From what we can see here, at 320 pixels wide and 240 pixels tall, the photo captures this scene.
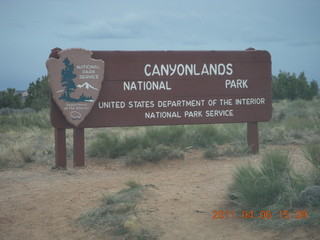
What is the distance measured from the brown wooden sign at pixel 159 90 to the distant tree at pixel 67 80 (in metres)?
0.02

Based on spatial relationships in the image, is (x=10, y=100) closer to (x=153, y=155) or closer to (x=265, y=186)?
(x=153, y=155)

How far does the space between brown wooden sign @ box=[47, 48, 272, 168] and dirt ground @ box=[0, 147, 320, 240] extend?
0.91m

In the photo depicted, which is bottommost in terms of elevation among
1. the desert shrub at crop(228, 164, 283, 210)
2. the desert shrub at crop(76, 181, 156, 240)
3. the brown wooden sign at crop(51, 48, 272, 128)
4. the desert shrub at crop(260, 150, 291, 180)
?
the desert shrub at crop(76, 181, 156, 240)

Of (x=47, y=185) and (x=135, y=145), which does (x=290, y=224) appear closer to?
(x=47, y=185)

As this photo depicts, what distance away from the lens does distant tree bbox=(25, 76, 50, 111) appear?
101 feet

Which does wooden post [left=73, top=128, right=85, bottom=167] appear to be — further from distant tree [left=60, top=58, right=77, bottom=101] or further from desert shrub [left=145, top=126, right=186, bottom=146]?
desert shrub [left=145, top=126, right=186, bottom=146]

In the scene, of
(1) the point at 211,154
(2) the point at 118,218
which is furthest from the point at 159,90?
(2) the point at 118,218

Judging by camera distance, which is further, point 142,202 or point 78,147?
point 78,147

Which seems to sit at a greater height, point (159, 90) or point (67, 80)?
point (67, 80)

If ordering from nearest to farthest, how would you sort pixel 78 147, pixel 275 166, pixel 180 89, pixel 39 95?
pixel 275 166
pixel 78 147
pixel 180 89
pixel 39 95
